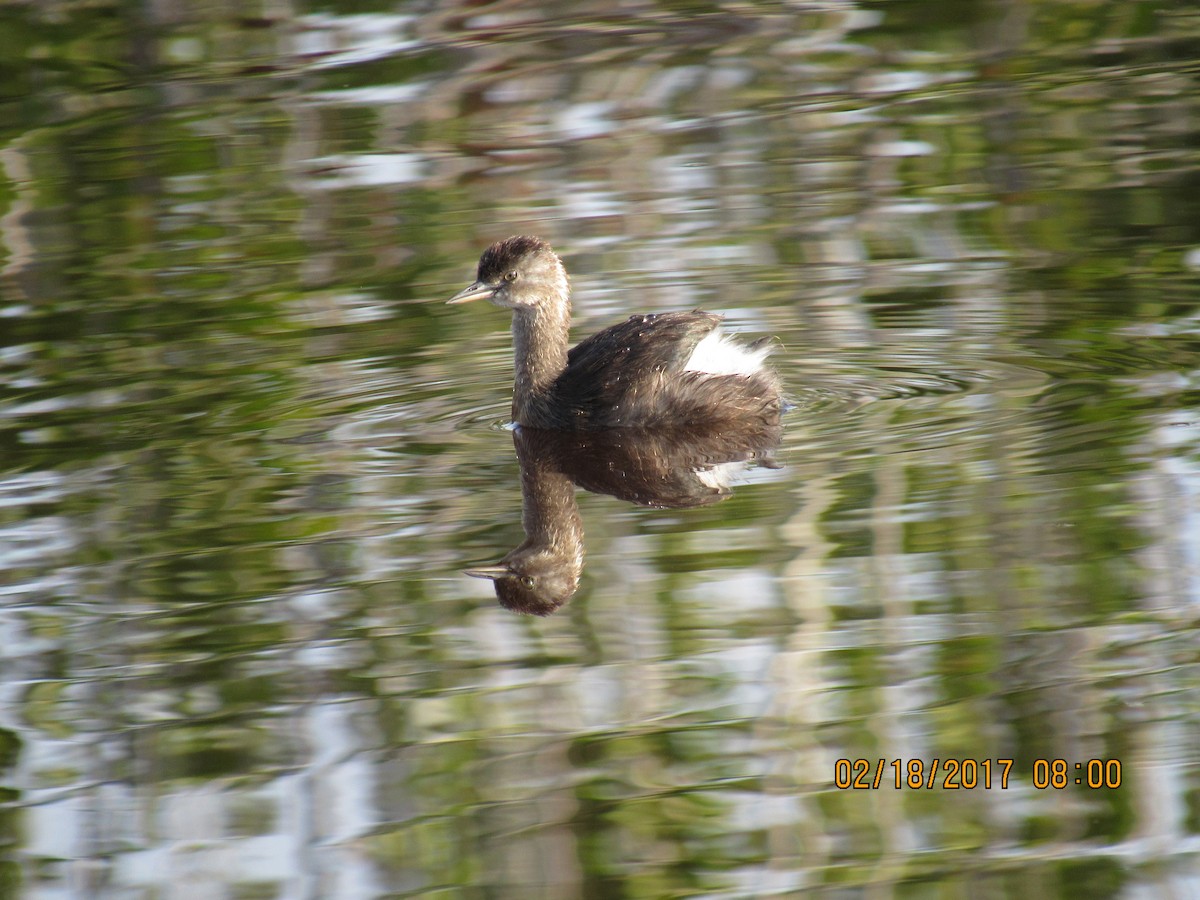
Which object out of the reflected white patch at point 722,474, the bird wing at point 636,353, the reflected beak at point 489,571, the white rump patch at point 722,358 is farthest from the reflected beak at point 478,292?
the reflected beak at point 489,571

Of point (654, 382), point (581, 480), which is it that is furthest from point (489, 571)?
point (654, 382)

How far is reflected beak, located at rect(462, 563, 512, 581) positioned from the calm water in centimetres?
9

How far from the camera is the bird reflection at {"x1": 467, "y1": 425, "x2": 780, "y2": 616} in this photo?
543 cm

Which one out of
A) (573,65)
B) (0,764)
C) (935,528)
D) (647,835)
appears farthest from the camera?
(573,65)

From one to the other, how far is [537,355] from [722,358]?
0.77 metres

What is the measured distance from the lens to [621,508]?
239 inches

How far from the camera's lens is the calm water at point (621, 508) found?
4.05 m

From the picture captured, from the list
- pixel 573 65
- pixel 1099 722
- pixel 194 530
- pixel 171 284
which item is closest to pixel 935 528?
pixel 1099 722

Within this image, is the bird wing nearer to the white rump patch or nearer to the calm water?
the white rump patch

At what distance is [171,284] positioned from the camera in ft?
31.0

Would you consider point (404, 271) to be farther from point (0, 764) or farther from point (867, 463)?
point (0, 764)

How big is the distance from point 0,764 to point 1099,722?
8.59 feet
